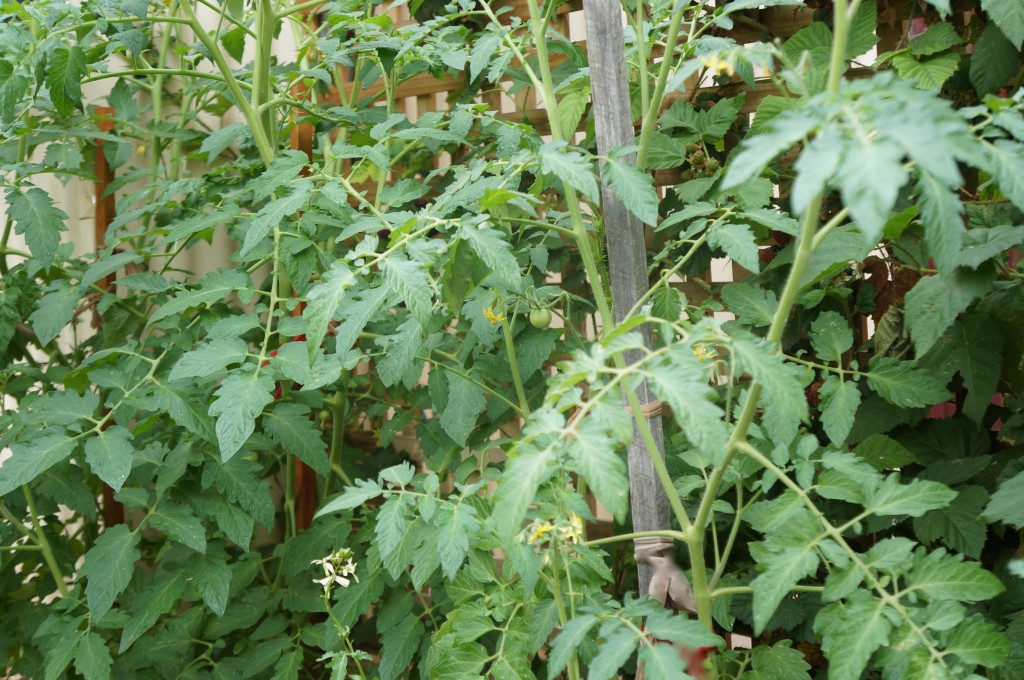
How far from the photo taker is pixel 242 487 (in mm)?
1410

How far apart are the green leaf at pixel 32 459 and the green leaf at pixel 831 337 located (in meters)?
1.05

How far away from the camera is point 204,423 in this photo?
4.39 feet

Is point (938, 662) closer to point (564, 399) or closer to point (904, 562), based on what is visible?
point (904, 562)

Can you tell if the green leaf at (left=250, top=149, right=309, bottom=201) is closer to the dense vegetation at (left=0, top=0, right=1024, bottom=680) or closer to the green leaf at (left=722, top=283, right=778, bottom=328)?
the dense vegetation at (left=0, top=0, right=1024, bottom=680)

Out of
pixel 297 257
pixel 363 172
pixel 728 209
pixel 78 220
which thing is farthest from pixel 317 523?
pixel 78 220

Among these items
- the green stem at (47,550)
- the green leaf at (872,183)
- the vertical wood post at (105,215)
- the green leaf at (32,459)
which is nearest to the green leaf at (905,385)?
the green leaf at (872,183)

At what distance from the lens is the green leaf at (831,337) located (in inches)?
50.9

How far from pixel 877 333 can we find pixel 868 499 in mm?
620

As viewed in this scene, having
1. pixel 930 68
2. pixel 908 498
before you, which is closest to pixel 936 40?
pixel 930 68

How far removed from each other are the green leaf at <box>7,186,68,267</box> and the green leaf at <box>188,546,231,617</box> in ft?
1.78

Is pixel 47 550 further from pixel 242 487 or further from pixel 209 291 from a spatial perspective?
pixel 209 291

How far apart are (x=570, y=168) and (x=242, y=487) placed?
771mm

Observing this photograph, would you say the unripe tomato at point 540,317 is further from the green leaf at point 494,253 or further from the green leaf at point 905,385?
the green leaf at point 905,385

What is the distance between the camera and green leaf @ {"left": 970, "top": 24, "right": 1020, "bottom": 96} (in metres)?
1.39
